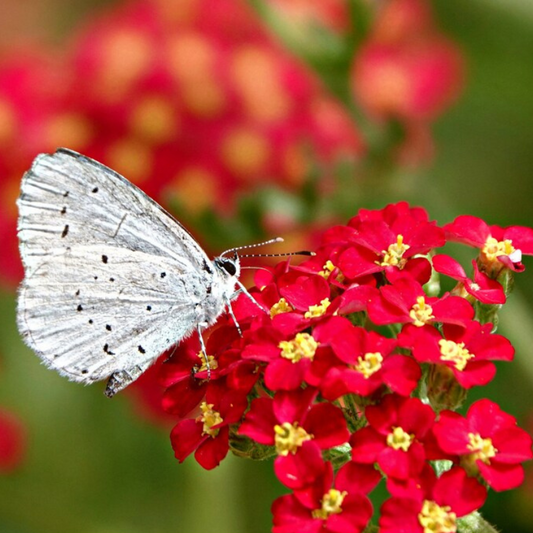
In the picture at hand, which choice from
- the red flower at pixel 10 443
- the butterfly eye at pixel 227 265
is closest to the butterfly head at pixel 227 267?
the butterfly eye at pixel 227 265

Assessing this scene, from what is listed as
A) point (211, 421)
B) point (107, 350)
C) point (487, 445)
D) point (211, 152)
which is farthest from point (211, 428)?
point (211, 152)

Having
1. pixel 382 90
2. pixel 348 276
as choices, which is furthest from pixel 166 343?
pixel 382 90

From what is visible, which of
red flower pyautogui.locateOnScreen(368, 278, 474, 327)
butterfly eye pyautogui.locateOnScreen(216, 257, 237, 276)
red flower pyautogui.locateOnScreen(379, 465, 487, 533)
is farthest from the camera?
butterfly eye pyautogui.locateOnScreen(216, 257, 237, 276)

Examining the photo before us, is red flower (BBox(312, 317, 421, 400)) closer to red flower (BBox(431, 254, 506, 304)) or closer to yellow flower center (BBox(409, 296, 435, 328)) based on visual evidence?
yellow flower center (BBox(409, 296, 435, 328))

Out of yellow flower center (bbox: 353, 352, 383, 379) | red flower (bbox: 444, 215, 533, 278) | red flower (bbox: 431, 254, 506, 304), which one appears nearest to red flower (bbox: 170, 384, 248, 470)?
yellow flower center (bbox: 353, 352, 383, 379)

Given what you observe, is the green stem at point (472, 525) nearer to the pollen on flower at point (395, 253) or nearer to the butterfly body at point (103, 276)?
the pollen on flower at point (395, 253)

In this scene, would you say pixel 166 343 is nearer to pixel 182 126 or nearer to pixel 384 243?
pixel 384 243

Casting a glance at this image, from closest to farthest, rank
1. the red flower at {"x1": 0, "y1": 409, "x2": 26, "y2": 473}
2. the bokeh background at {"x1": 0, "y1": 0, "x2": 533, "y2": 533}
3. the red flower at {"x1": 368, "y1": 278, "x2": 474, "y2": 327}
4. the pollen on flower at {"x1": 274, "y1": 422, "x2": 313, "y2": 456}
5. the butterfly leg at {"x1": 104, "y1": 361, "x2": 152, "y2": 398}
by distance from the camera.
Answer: the pollen on flower at {"x1": 274, "y1": 422, "x2": 313, "y2": 456} < the red flower at {"x1": 368, "y1": 278, "x2": 474, "y2": 327} < the butterfly leg at {"x1": 104, "y1": 361, "x2": 152, "y2": 398} < the bokeh background at {"x1": 0, "y1": 0, "x2": 533, "y2": 533} < the red flower at {"x1": 0, "y1": 409, "x2": 26, "y2": 473}
